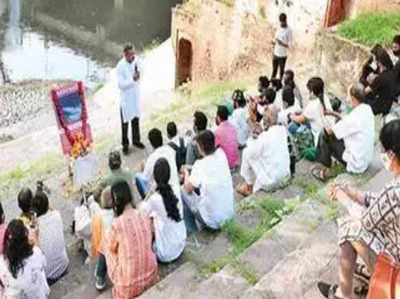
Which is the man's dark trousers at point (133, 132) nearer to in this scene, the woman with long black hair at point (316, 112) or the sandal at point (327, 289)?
the woman with long black hair at point (316, 112)

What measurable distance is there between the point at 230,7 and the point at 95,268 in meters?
10.7

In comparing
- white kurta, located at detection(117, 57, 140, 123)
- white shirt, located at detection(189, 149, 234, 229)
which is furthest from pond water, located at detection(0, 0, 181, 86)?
white shirt, located at detection(189, 149, 234, 229)

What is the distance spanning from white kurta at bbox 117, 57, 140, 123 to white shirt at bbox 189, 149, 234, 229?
9.88 feet

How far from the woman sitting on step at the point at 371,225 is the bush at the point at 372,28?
7244mm

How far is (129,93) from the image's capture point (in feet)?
35.1

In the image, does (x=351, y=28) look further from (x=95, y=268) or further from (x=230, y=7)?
(x=95, y=268)

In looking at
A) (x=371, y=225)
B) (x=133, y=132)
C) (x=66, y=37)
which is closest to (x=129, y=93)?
(x=133, y=132)

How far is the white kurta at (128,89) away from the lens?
10.4 meters

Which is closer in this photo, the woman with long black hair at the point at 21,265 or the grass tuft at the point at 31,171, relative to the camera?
the woman with long black hair at the point at 21,265

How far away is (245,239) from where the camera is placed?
7.71 meters

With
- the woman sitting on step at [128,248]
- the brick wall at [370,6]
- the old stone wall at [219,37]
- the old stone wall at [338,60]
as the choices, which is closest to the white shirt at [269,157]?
the woman sitting on step at [128,248]

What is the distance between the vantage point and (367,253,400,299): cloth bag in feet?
16.3

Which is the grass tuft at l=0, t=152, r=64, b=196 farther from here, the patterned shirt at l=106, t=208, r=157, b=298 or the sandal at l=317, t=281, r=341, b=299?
the sandal at l=317, t=281, r=341, b=299

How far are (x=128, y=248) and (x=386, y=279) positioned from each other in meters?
2.38
